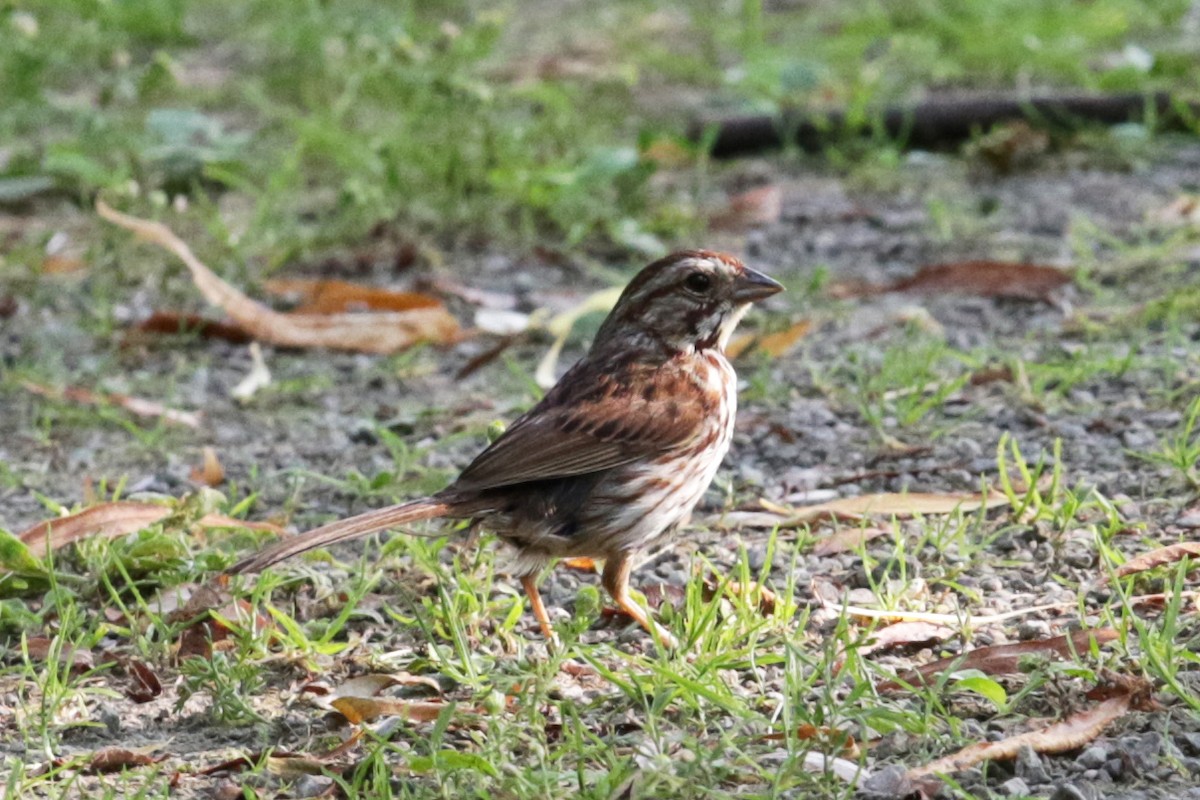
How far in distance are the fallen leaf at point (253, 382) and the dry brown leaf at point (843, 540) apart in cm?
236

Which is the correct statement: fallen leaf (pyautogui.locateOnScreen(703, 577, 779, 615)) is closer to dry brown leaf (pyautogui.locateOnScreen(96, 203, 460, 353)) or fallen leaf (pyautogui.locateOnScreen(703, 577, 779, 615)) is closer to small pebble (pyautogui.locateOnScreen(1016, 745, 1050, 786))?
small pebble (pyautogui.locateOnScreen(1016, 745, 1050, 786))

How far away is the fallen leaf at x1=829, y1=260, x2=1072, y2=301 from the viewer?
685cm

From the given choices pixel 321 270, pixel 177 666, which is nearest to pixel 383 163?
pixel 321 270

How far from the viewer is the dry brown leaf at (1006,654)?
156 inches

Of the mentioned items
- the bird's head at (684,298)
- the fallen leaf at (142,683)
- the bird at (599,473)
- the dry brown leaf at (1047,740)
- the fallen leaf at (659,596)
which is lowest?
the fallen leaf at (659,596)

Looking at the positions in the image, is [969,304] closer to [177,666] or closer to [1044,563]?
[1044,563]

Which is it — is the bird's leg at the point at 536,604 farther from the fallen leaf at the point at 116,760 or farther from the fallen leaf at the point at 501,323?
the fallen leaf at the point at 501,323

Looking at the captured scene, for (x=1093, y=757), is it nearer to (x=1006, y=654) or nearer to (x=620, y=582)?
(x=1006, y=654)

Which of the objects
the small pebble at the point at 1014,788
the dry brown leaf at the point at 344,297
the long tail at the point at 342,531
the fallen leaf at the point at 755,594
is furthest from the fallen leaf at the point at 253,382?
the small pebble at the point at 1014,788

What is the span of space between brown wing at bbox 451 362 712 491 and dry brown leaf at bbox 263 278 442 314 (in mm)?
2240

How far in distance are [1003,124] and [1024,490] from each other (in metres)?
3.88

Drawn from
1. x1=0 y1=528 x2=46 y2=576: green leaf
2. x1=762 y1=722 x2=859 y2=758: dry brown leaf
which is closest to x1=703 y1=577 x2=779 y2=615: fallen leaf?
x1=762 y1=722 x2=859 y2=758: dry brown leaf

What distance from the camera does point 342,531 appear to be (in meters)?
4.22

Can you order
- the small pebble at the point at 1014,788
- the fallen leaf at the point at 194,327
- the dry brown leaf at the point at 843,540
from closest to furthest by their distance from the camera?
the small pebble at the point at 1014,788, the dry brown leaf at the point at 843,540, the fallen leaf at the point at 194,327
